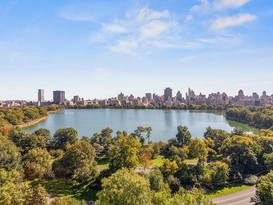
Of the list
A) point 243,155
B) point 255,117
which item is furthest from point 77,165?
point 255,117

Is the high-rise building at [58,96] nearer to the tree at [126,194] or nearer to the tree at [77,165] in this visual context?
the tree at [77,165]

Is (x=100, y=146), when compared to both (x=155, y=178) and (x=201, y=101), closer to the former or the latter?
(x=155, y=178)

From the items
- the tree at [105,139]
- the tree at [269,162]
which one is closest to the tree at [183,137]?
the tree at [105,139]

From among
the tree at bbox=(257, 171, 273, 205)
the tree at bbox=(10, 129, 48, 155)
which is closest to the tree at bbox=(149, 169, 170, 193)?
the tree at bbox=(257, 171, 273, 205)

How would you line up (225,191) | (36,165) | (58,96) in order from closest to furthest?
(225,191)
(36,165)
(58,96)

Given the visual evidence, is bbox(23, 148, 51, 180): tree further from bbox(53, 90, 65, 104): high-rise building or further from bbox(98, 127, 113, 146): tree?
bbox(53, 90, 65, 104): high-rise building

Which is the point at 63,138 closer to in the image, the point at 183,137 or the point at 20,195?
the point at 183,137

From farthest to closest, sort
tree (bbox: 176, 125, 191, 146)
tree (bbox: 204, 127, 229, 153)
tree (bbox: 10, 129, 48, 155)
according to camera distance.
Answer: tree (bbox: 176, 125, 191, 146) < tree (bbox: 204, 127, 229, 153) < tree (bbox: 10, 129, 48, 155)
